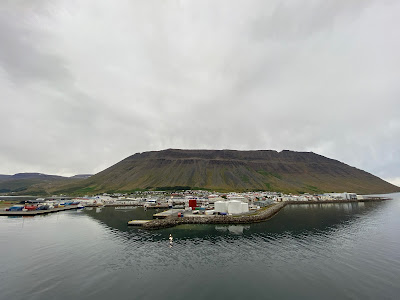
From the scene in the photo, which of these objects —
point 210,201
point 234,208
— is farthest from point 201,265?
point 210,201

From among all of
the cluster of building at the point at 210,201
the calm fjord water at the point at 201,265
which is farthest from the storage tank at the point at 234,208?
the calm fjord water at the point at 201,265

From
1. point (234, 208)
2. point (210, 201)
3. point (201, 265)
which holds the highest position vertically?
point (210, 201)

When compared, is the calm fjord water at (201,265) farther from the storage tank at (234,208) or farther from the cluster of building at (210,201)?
the cluster of building at (210,201)

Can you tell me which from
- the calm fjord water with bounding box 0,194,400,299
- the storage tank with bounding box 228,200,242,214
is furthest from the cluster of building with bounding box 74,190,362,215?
the calm fjord water with bounding box 0,194,400,299

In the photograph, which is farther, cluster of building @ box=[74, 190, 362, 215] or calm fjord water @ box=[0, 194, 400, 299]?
cluster of building @ box=[74, 190, 362, 215]

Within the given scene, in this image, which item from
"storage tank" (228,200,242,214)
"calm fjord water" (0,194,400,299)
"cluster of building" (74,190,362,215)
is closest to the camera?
"calm fjord water" (0,194,400,299)

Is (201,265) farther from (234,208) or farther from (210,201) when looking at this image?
(210,201)

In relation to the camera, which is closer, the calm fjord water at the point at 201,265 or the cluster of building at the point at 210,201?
the calm fjord water at the point at 201,265

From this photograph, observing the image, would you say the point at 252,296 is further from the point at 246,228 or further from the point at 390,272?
the point at 246,228

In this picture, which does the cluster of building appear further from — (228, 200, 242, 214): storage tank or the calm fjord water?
the calm fjord water
